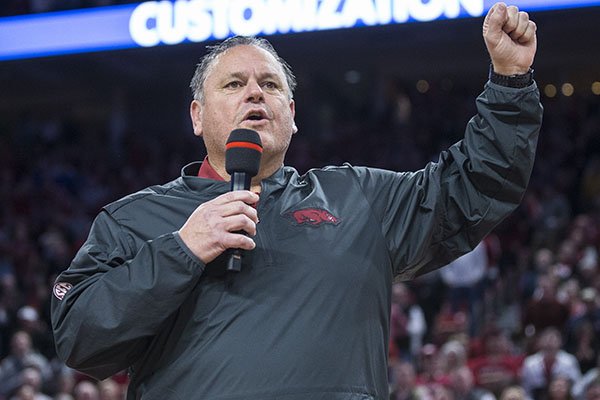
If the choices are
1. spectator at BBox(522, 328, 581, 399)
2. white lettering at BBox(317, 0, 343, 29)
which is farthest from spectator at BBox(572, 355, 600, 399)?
white lettering at BBox(317, 0, 343, 29)

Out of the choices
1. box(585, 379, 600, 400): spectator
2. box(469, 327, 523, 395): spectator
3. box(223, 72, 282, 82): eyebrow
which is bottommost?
box(469, 327, 523, 395): spectator

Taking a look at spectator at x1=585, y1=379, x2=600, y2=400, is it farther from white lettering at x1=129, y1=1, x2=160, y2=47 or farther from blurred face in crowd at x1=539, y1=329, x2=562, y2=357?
white lettering at x1=129, y1=1, x2=160, y2=47

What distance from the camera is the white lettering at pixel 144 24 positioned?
940 centimetres

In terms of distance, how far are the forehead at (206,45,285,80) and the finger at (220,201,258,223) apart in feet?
1.46

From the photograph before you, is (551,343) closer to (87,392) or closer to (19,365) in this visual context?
(87,392)

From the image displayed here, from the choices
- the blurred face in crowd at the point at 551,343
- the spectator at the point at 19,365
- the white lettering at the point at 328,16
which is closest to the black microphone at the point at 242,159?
the blurred face in crowd at the point at 551,343

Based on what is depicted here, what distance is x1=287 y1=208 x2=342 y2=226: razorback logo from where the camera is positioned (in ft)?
6.57

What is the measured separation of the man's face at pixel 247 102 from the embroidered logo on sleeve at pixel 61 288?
0.43m

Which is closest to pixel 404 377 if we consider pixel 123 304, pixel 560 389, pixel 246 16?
pixel 560 389

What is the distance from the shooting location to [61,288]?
194 centimetres

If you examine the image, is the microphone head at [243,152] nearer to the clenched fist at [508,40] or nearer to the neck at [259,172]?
the neck at [259,172]

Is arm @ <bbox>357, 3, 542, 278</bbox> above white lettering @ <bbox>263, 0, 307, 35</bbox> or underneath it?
underneath

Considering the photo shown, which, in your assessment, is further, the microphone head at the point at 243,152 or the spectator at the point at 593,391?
the spectator at the point at 593,391

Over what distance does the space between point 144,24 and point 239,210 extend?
26.3ft
